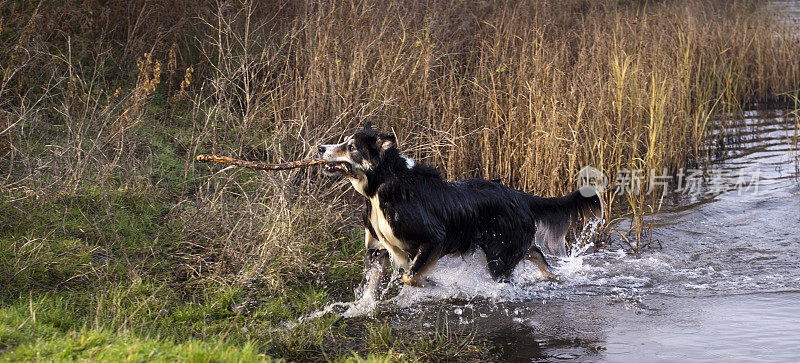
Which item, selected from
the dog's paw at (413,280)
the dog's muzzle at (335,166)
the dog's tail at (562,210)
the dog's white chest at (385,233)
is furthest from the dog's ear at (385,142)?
the dog's tail at (562,210)

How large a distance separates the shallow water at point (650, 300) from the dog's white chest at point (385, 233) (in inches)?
14.2

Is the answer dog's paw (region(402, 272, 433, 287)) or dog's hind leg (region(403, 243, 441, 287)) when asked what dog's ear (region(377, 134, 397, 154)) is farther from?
dog's paw (region(402, 272, 433, 287))

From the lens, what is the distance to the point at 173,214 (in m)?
6.01

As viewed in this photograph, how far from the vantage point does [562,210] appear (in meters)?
5.64

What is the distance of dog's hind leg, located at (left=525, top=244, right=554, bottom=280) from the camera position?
580cm

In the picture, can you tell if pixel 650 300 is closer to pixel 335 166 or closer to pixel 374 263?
pixel 374 263

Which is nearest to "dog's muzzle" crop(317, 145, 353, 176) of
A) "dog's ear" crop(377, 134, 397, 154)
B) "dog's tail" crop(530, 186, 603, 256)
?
"dog's ear" crop(377, 134, 397, 154)

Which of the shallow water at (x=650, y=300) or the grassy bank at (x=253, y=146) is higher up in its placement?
the grassy bank at (x=253, y=146)

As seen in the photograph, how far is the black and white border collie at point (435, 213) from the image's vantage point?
4.87m

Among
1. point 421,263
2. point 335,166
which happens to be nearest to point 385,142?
point 335,166

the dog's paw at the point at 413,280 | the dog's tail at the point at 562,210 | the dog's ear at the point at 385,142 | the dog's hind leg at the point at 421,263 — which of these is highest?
the dog's ear at the point at 385,142

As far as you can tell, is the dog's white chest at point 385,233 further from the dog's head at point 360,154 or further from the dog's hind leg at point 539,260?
the dog's hind leg at point 539,260

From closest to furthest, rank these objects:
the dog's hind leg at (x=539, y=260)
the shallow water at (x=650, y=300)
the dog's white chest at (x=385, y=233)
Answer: the shallow water at (x=650, y=300) → the dog's white chest at (x=385, y=233) → the dog's hind leg at (x=539, y=260)
